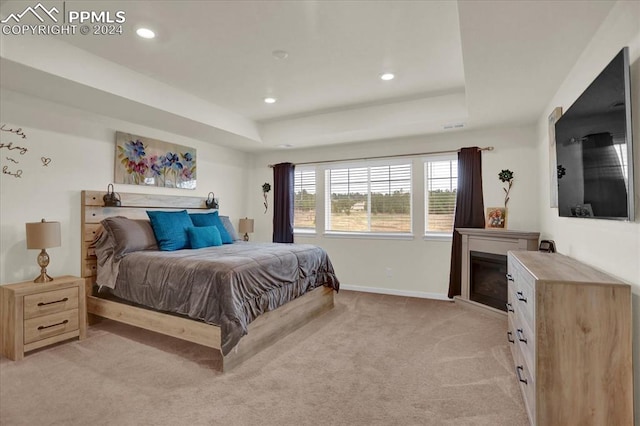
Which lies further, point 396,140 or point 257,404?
point 396,140

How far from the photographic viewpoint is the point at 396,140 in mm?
4840

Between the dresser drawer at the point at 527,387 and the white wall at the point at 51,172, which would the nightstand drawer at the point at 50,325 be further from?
the dresser drawer at the point at 527,387

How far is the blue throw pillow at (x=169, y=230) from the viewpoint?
12.0ft

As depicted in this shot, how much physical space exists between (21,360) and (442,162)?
4986 millimetres

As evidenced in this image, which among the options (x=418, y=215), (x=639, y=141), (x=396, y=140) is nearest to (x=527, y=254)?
(x=639, y=141)

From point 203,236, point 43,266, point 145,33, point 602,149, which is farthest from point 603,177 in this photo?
point 43,266

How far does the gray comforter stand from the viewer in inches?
100

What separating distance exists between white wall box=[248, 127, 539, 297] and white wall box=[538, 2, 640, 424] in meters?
1.35

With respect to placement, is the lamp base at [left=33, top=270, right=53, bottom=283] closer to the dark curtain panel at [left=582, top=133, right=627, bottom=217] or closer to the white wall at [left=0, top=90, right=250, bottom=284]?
the white wall at [left=0, top=90, right=250, bottom=284]

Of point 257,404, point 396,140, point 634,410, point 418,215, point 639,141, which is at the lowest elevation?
point 257,404

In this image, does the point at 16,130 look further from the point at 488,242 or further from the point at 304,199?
the point at 488,242

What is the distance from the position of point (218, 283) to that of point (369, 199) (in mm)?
3086

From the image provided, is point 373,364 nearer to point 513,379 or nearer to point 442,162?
point 513,379

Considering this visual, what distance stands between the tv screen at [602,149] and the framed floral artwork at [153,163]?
14.3ft
